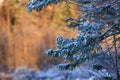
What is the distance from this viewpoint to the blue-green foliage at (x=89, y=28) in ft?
22.2

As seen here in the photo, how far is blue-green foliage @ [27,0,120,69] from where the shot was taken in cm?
677

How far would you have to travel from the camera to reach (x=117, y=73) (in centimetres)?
735

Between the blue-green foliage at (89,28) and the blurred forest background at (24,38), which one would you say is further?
the blurred forest background at (24,38)

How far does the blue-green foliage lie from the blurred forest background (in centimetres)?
1557

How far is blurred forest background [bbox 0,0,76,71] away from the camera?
24344 millimetres

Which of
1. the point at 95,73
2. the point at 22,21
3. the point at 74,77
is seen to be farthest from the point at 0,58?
the point at 95,73

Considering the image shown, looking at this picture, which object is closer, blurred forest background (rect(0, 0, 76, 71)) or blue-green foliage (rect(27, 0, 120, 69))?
blue-green foliage (rect(27, 0, 120, 69))

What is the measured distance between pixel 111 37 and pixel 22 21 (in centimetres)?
1894

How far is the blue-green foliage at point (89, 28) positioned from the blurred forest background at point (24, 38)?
1557 cm

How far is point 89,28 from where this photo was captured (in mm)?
7328

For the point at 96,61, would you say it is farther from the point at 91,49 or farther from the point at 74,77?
the point at 74,77

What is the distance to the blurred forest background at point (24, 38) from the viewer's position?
24344mm

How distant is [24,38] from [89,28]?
17.8m

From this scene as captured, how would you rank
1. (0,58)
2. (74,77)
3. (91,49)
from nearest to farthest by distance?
(91,49) → (74,77) → (0,58)
